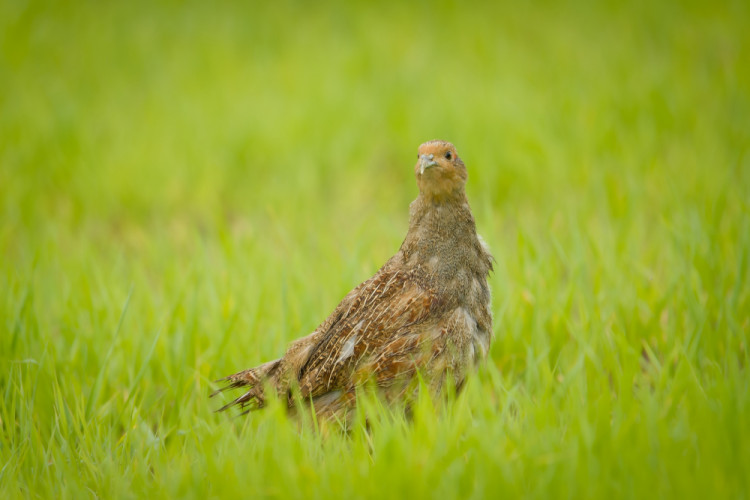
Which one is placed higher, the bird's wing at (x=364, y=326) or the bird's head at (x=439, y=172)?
the bird's head at (x=439, y=172)

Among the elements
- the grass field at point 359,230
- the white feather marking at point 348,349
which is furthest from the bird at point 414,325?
the grass field at point 359,230

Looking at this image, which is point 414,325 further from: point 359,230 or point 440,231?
point 359,230

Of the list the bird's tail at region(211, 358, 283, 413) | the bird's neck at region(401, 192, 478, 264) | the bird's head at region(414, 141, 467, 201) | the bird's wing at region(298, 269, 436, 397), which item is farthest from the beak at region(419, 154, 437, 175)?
the bird's tail at region(211, 358, 283, 413)

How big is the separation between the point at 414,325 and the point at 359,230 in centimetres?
198

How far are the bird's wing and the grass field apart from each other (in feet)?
0.97

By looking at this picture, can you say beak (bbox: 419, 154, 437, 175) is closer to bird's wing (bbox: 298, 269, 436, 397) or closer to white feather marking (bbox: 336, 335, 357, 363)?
bird's wing (bbox: 298, 269, 436, 397)

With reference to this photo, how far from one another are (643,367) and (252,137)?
5034mm

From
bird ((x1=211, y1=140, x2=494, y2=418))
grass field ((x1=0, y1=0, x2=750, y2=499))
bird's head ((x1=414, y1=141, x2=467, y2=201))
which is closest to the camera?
grass field ((x1=0, y1=0, x2=750, y2=499))

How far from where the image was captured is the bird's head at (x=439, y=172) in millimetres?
3443

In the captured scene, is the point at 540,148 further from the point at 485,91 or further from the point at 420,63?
the point at 420,63

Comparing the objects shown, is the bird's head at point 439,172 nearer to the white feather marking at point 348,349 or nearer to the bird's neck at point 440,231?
the bird's neck at point 440,231

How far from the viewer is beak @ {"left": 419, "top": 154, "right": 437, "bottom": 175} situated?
11.1ft

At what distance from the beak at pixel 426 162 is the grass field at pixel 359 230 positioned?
3.40 feet

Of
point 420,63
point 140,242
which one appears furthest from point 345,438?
point 420,63
